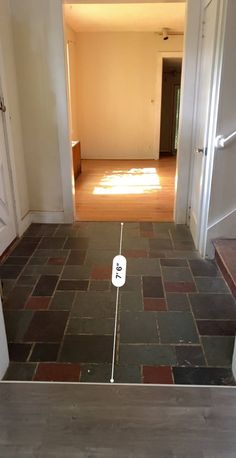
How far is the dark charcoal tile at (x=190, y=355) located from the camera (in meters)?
1.69

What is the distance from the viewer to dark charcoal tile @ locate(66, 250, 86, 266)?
2.75m

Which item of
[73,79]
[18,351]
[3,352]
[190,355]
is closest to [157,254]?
[190,355]

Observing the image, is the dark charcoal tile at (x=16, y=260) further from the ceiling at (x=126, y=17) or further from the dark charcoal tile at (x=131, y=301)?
the ceiling at (x=126, y=17)

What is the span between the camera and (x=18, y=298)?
7.39 ft

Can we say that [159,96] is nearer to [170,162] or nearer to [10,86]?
[170,162]

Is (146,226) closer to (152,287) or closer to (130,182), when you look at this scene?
(152,287)

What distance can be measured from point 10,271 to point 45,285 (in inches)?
15.1

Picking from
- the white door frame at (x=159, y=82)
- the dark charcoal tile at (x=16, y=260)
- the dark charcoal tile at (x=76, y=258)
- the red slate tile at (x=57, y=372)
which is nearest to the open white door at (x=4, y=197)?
the dark charcoal tile at (x=16, y=260)

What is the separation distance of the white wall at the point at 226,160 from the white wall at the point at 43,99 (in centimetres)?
152

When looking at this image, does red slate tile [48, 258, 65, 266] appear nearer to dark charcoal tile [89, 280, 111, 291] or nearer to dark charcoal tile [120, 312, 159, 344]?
dark charcoal tile [89, 280, 111, 291]

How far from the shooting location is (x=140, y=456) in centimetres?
123

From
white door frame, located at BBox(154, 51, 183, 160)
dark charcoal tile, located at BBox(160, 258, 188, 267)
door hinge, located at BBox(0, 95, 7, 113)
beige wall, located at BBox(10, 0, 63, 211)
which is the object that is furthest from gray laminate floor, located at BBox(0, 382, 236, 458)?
white door frame, located at BBox(154, 51, 183, 160)

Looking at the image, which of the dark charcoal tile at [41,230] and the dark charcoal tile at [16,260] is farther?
the dark charcoal tile at [41,230]

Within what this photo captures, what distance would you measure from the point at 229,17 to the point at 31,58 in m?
1.79
